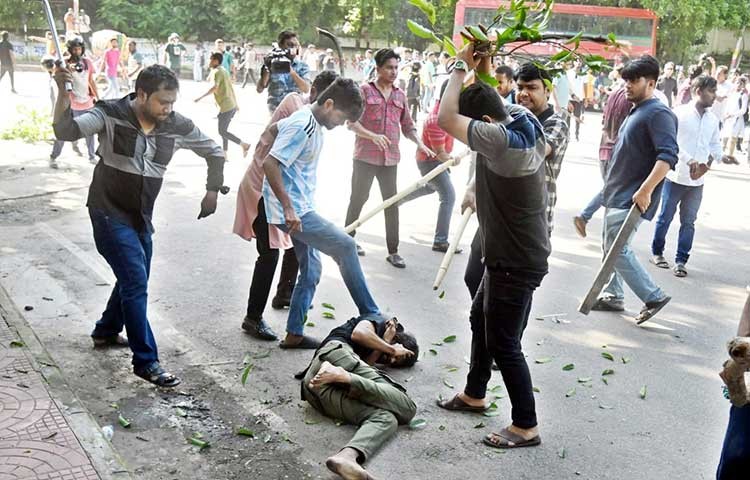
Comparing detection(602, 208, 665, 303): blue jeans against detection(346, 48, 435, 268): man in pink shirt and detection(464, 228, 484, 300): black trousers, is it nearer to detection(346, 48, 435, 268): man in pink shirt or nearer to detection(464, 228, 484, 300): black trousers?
detection(464, 228, 484, 300): black trousers

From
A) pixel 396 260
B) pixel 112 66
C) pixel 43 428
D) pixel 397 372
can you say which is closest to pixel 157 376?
pixel 43 428

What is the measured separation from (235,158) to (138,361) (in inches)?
334

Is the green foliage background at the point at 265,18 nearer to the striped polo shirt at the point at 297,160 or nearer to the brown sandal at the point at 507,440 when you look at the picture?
the striped polo shirt at the point at 297,160

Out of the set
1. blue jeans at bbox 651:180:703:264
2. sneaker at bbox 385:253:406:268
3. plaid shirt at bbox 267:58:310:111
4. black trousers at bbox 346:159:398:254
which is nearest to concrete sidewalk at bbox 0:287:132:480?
black trousers at bbox 346:159:398:254

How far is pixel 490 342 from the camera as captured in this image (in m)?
4.03

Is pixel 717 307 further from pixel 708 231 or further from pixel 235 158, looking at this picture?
pixel 235 158

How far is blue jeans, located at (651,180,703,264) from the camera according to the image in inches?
295

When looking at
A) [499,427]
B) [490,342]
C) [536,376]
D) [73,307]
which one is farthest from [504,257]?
[73,307]

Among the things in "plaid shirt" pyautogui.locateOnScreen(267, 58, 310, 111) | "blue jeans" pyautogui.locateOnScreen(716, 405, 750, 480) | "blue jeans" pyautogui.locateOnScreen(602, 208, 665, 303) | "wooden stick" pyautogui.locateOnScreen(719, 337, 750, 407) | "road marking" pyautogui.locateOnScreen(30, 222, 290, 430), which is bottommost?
"road marking" pyautogui.locateOnScreen(30, 222, 290, 430)

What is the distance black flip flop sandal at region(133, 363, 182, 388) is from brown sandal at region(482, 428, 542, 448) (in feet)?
6.01

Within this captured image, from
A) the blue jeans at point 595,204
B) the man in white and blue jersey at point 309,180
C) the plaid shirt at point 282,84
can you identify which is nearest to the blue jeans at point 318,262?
the man in white and blue jersey at point 309,180

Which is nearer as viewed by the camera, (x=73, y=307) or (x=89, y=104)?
(x=73, y=307)

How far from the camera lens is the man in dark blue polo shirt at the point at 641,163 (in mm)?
5637

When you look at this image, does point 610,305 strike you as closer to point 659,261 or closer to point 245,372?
point 659,261
